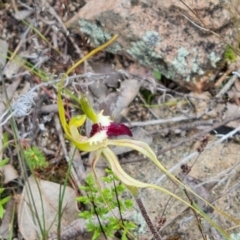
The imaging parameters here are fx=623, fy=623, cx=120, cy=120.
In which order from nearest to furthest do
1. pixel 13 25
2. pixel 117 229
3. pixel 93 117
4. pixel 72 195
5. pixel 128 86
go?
pixel 93 117 → pixel 117 229 → pixel 72 195 → pixel 128 86 → pixel 13 25

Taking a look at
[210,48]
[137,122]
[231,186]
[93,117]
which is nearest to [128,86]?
[137,122]

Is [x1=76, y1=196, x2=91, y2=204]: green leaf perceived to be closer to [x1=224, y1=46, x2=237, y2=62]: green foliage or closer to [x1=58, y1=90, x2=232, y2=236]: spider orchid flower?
[x1=58, y1=90, x2=232, y2=236]: spider orchid flower

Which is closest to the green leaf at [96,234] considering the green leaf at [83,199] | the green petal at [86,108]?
the green leaf at [83,199]

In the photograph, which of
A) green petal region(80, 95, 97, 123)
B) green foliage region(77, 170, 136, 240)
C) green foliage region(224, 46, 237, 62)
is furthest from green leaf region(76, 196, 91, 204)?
green foliage region(224, 46, 237, 62)

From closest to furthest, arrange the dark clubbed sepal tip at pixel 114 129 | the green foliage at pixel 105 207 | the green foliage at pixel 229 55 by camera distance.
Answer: the dark clubbed sepal tip at pixel 114 129 → the green foliage at pixel 105 207 → the green foliage at pixel 229 55

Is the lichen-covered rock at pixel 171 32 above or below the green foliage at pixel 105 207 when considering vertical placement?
above

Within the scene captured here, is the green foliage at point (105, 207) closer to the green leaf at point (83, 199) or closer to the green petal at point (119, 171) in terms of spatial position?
the green leaf at point (83, 199)

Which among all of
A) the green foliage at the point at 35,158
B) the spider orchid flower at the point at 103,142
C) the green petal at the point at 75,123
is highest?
the green petal at the point at 75,123

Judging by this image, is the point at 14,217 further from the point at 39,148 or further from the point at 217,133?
the point at 217,133
